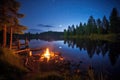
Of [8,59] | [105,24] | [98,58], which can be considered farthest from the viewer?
[105,24]

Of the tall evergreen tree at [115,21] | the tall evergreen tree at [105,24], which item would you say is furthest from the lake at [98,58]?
the tall evergreen tree at [105,24]

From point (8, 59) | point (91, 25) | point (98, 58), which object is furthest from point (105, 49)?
point (91, 25)

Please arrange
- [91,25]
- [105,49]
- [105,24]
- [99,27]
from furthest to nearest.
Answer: [91,25], [99,27], [105,24], [105,49]

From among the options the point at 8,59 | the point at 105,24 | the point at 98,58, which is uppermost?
the point at 105,24

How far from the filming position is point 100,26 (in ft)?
289

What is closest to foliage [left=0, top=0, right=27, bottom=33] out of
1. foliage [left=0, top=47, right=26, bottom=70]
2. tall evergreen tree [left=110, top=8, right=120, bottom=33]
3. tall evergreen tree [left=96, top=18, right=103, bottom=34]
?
foliage [left=0, top=47, right=26, bottom=70]

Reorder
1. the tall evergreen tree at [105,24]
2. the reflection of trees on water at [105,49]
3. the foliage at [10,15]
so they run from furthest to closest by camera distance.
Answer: the tall evergreen tree at [105,24]
the reflection of trees on water at [105,49]
the foliage at [10,15]

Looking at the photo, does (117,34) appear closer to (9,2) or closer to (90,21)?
(90,21)

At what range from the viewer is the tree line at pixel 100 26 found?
237 ft

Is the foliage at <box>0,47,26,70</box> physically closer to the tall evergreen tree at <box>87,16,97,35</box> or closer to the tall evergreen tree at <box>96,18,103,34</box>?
the tall evergreen tree at <box>96,18,103,34</box>

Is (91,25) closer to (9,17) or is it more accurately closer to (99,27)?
(99,27)

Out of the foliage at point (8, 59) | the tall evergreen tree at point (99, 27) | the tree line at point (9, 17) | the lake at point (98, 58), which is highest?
the tall evergreen tree at point (99, 27)

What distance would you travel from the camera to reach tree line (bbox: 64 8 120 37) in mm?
72312

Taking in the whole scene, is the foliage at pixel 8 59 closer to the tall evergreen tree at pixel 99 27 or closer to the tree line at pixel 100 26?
the tree line at pixel 100 26
